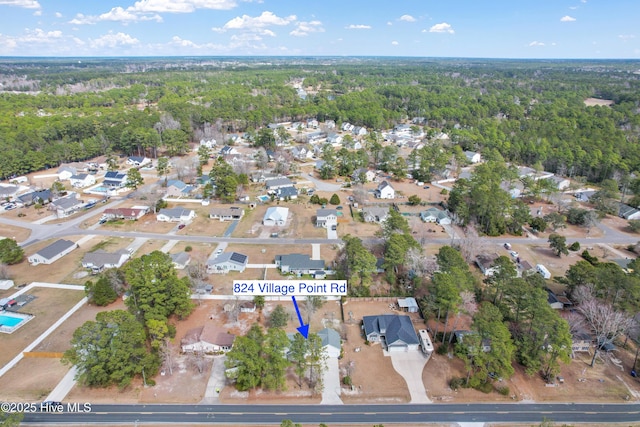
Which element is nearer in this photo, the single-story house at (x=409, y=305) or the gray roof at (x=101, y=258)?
the single-story house at (x=409, y=305)

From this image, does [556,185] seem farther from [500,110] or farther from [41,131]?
[41,131]

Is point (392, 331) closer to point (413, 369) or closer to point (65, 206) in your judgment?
point (413, 369)

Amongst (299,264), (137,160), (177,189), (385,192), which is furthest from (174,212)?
(385,192)

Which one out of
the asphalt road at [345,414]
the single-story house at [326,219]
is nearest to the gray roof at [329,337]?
the asphalt road at [345,414]

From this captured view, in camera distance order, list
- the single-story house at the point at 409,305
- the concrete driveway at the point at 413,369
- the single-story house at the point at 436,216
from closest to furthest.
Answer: the concrete driveway at the point at 413,369 < the single-story house at the point at 409,305 < the single-story house at the point at 436,216

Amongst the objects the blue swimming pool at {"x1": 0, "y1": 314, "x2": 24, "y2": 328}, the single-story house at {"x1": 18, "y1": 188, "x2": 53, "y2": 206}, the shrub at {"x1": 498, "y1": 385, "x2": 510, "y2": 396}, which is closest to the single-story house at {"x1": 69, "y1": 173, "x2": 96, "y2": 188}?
the single-story house at {"x1": 18, "y1": 188, "x2": 53, "y2": 206}

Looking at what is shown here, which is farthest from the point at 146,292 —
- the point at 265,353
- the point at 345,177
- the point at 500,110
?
the point at 500,110

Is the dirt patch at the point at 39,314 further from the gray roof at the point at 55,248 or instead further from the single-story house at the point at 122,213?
the single-story house at the point at 122,213
